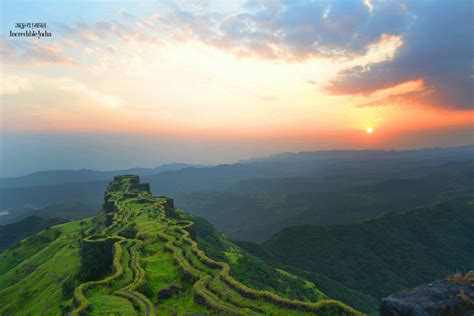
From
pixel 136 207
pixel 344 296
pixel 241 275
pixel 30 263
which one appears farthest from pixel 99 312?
pixel 344 296

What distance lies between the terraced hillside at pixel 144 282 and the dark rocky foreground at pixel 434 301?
8.17m

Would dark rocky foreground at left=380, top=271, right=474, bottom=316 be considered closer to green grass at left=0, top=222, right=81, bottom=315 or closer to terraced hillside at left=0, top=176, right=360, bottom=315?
terraced hillside at left=0, top=176, right=360, bottom=315

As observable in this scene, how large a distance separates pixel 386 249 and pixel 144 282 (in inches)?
5745

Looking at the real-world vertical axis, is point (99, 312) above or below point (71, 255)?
above

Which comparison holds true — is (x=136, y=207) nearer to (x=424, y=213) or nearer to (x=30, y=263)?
(x=30, y=263)

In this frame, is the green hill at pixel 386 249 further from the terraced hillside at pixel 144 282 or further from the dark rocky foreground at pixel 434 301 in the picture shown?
the dark rocky foreground at pixel 434 301

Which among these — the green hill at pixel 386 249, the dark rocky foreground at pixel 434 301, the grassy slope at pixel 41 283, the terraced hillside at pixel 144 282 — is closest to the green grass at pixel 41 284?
the grassy slope at pixel 41 283

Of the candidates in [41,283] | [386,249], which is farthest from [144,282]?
[386,249]

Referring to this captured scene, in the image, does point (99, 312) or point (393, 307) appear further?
point (99, 312)

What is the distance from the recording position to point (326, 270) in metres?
127

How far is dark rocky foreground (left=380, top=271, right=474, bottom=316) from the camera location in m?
12.9

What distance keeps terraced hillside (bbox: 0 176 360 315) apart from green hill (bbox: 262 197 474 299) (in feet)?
229

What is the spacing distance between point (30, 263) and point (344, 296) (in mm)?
89019

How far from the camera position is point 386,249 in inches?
5571
